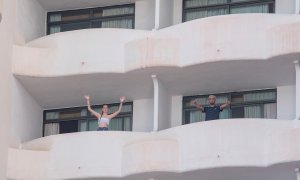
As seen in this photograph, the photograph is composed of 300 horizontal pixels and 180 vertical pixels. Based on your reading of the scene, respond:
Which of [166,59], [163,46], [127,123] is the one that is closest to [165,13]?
[163,46]

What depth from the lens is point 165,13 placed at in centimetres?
3938

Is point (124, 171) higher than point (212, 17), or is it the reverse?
point (212, 17)

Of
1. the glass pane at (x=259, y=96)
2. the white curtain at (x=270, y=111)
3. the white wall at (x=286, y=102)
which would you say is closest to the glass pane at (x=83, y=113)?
the glass pane at (x=259, y=96)

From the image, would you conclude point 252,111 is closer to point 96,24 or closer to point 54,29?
point 96,24

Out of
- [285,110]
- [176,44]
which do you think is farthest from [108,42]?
[285,110]

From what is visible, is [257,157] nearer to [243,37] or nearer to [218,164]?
[218,164]

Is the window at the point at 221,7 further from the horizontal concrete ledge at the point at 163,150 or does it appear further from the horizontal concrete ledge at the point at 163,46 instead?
the horizontal concrete ledge at the point at 163,150

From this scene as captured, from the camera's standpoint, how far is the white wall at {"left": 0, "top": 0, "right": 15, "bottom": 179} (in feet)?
124

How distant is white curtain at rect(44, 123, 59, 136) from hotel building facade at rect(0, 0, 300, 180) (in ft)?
0.09

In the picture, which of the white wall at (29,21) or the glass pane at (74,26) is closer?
the white wall at (29,21)

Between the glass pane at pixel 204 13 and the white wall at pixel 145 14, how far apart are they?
0.93m

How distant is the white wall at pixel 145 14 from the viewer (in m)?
39.9

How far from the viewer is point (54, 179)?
37.8 m

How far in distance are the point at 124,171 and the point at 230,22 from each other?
4488 mm
